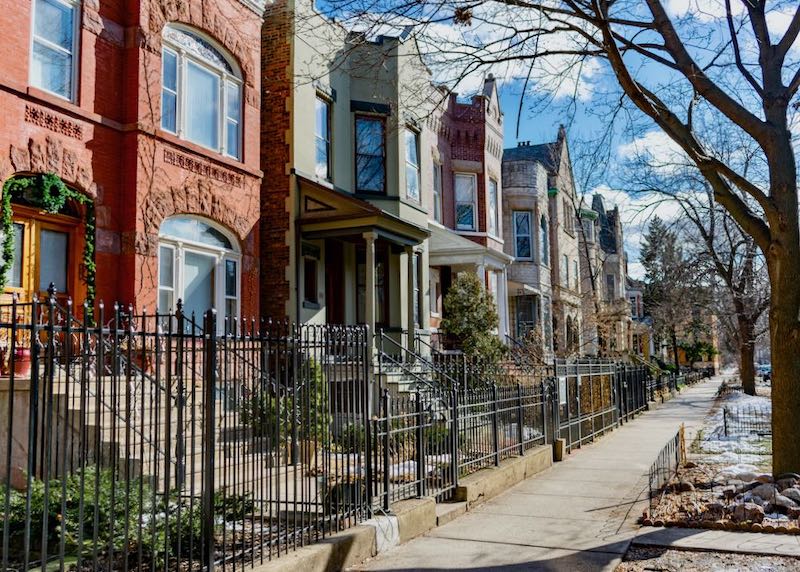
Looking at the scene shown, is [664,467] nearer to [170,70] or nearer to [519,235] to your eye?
[170,70]

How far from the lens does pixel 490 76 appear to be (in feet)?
37.1

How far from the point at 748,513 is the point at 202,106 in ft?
36.0

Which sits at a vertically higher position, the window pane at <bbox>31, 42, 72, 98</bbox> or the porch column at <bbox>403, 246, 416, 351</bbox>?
the window pane at <bbox>31, 42, 72, 98</bbox>

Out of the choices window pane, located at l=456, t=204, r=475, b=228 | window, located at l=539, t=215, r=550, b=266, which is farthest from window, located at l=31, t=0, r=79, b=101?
window, located at l=539, t=215, r=550, b=266

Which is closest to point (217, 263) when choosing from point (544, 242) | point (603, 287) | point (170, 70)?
point (170, 70)

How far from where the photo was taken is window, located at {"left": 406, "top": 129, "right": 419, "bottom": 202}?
20000mm

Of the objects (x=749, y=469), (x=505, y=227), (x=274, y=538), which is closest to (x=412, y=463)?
(x=274, y=538)

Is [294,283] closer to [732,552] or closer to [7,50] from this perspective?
[7,50]

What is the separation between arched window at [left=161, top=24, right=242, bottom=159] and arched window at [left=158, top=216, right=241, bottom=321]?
1602mm

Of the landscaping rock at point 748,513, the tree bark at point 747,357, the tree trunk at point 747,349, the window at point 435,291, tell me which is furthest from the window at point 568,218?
the landscaping rock at point 748,513

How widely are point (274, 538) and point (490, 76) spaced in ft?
26.0

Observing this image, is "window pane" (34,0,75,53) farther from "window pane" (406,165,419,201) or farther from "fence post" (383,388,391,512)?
"window pane" (406,165,419,201)

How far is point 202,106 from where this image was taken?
13.4 meters

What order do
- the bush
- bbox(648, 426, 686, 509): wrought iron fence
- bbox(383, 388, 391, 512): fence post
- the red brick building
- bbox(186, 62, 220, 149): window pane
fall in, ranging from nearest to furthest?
bbox(383, 388, 391, 512): fence post < bbox(648, 426, 686, 509): wrought iron fence < the red brick building < bbox(186, 62, 220, 149): window pane < the bush
